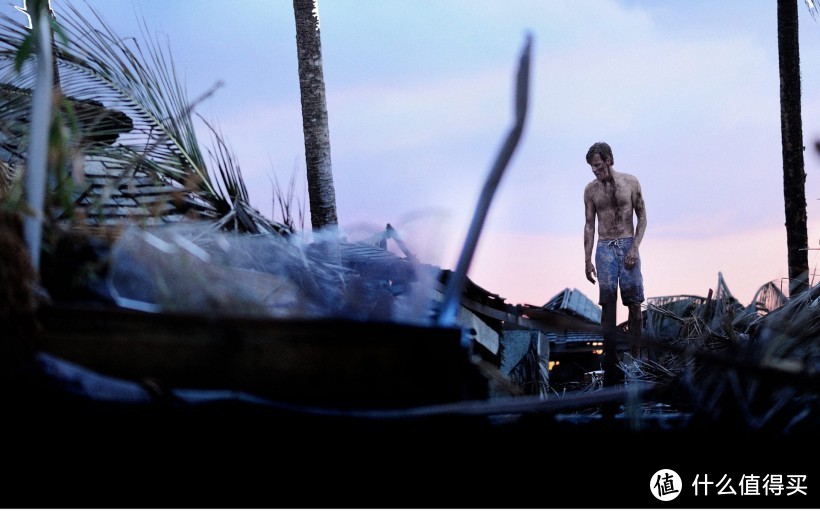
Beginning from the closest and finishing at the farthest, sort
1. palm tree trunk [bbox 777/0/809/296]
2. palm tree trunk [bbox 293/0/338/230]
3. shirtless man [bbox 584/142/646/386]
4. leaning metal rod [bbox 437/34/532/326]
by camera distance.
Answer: leaning metal rod [bbox 437/34/532/326] < palm tree trunk [bbox 293/0/338/230] < shirtless man [bbox 584/142/646/386] < palm tree trunk [bbox 777/0/809/296]

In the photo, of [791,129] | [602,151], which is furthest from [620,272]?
[791,129]

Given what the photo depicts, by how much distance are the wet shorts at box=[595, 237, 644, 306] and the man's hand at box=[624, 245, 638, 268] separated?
Answer: 0.05 meters

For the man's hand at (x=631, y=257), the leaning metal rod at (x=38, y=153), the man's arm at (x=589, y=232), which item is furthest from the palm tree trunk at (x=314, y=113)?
the leaning metal rod at (x=38, y=153)

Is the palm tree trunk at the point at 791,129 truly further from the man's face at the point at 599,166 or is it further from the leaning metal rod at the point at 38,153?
the leaning metal rod at the point at 38,153

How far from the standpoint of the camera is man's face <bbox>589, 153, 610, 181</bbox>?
9352 millimetres

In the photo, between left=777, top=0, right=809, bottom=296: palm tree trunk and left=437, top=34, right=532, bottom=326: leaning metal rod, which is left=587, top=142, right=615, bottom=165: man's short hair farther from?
left=437, top=34, right=532, bottom=326: leaning metal rod

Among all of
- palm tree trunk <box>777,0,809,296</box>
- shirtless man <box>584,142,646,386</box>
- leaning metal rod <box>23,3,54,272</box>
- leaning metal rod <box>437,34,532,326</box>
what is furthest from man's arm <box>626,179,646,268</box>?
leaning metal rod <box>23,3,54,272</box>

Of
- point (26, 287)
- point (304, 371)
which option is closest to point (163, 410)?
point (304, 371)

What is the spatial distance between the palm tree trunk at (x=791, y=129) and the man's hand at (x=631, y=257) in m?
3.75

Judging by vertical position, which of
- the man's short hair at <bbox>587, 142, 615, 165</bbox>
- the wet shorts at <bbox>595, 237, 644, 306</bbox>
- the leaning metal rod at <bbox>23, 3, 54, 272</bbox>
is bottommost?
the wet shorts at <bbox>595, 237, 644, 306</bbox>

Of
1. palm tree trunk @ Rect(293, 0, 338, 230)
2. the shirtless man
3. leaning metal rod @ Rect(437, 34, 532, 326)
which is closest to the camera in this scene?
leaning metal rod @ Rect(437, 34, 532, 326)

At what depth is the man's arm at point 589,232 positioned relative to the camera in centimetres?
962

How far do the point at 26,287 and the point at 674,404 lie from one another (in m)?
3.31

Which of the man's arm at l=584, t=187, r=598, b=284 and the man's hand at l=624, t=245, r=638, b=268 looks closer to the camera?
the man's hand at l=624, t=245, r=638, b=268
